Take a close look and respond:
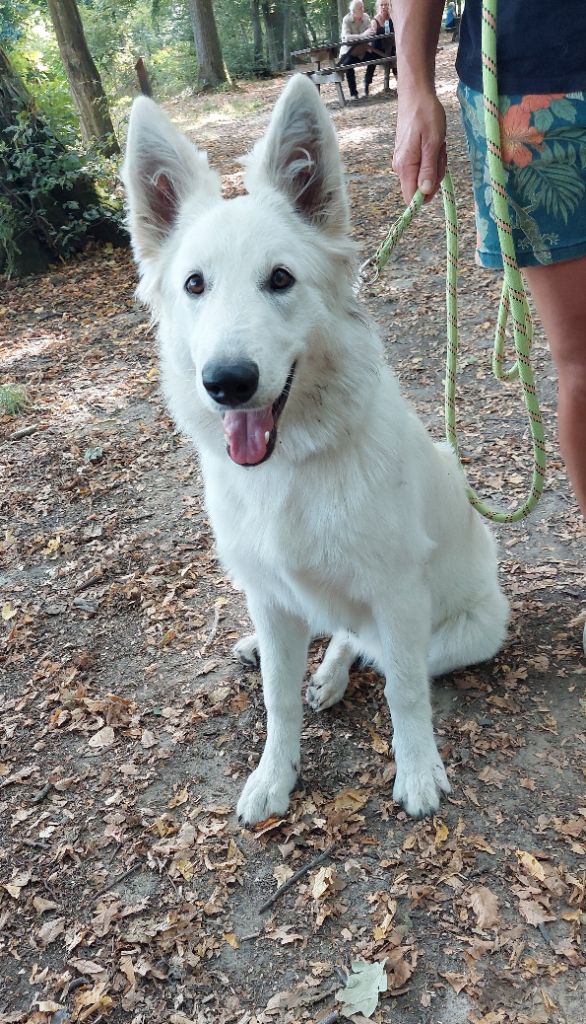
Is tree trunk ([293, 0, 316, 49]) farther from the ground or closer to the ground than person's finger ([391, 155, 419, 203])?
farther from the ground

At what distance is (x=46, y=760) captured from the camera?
2.96 m

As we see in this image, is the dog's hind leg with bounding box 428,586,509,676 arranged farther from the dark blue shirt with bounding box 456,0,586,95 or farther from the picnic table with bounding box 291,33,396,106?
the picnic table with bounding box 291,33,396,106

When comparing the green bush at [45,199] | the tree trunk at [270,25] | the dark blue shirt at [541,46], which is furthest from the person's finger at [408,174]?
the tree trunk at [270,25]

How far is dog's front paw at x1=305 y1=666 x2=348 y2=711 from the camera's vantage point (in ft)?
9.61

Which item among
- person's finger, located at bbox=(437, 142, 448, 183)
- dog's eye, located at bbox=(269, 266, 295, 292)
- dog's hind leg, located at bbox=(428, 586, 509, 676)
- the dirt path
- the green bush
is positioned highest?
person's finger, located at bbox=(437, 142, 448, 183)

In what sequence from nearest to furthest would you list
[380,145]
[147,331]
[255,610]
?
[255,610], [147,331], [380,145]

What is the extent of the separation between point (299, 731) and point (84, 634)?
1404 millimetres

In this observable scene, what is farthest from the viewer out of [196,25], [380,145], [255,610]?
[196,25]

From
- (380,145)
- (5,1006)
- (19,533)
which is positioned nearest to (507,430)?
(19,533)

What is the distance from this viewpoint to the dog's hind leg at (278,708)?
255 cm

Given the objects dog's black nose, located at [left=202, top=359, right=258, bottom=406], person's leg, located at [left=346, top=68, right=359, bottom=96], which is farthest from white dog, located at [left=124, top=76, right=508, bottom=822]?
person's leg, located at [left=346, top=68, right=359, bottom=96]

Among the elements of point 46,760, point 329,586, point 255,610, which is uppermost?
point 329,586

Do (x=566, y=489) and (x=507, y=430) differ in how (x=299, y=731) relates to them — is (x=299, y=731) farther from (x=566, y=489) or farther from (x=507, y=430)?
(x=507, y=430)

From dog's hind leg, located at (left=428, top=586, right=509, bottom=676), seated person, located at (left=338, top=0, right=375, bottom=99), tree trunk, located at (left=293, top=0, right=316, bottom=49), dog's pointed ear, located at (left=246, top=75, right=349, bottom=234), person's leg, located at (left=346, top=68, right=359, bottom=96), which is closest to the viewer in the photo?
dog's pointed ear, located at (left=246, top=75, right=349, bottom=234)
